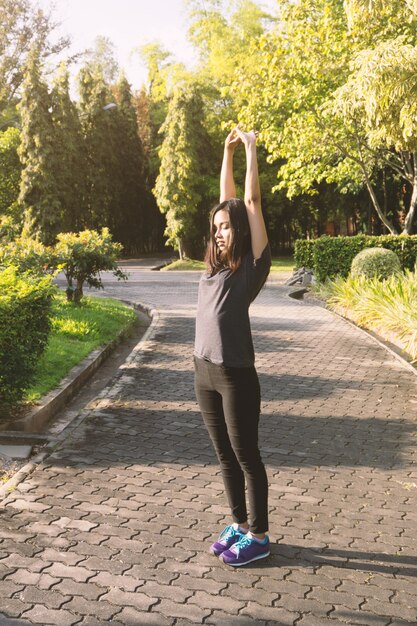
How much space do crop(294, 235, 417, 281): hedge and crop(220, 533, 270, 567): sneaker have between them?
15082 mm

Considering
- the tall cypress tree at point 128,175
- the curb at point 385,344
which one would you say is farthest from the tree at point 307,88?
the tall cypress tree at point 128,175

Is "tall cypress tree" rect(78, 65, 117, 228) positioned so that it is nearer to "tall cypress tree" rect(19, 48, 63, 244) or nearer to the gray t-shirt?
"tall cypress tree" rect(19, 48, 63, 244)

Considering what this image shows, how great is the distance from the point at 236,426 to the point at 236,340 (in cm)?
46

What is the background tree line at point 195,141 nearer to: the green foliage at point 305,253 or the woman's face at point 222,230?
the green foliage at point 305,253

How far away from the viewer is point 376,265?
648 inches

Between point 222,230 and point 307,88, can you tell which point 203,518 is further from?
point 307,88

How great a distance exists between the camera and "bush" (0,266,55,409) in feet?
20.2

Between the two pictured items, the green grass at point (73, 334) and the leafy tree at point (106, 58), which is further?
the leafy tree at point (106, 58)

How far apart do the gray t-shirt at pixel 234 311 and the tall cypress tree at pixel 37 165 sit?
34.4m

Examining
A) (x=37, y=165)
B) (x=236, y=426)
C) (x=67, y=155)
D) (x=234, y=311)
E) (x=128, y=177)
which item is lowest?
(x=236, y=426)

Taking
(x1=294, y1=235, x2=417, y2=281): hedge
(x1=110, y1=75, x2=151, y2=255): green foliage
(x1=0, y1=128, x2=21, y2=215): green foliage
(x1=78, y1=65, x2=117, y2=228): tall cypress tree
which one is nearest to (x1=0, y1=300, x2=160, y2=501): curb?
(x1=294, y1=235, x2=417, y2=281): hedge

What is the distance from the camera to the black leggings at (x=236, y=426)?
12.3 feet

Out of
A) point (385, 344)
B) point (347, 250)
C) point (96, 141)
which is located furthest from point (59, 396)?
point (96, 141)

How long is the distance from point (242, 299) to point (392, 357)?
271 inches
